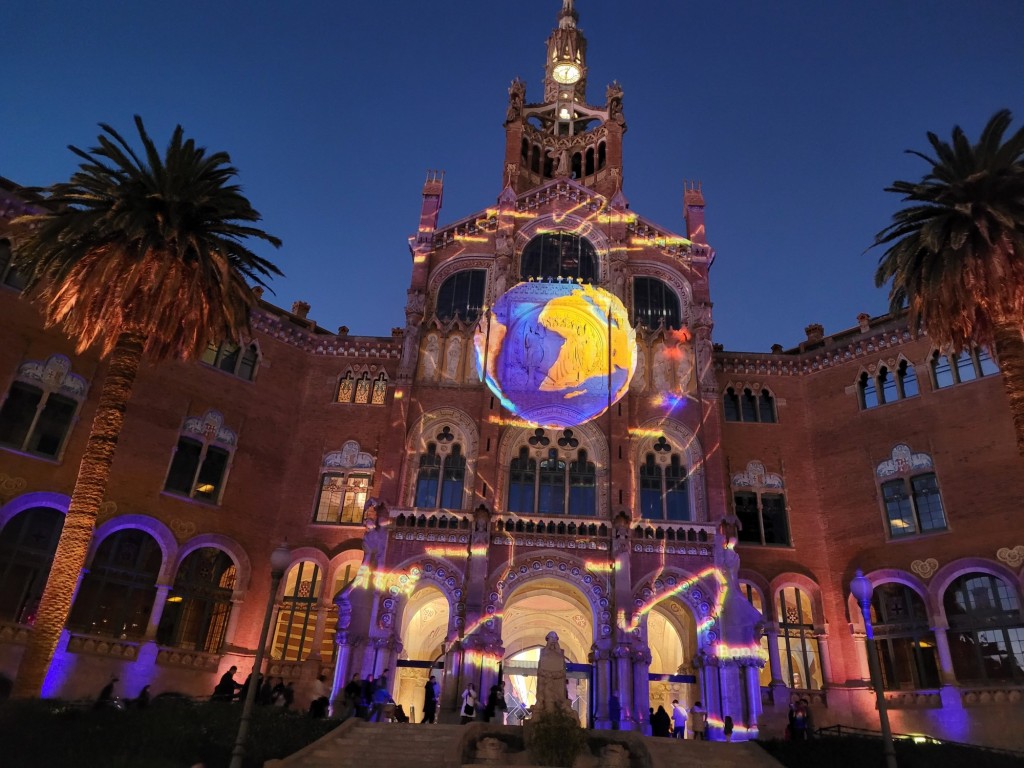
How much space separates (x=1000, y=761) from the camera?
1914cm

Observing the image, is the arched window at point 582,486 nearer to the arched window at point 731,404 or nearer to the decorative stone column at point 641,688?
the decorative stone column at point 641,688

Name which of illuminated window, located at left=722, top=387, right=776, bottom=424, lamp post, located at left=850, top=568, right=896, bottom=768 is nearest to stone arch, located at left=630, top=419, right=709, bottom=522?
illuminated window, located at left=722, top=387, right=776, bottom=424

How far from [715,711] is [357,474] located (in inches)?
669

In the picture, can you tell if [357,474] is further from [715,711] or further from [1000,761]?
[1000,761]

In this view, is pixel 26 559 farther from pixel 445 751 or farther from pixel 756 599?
pixel 756 599

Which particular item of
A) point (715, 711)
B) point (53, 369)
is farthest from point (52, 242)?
point (715, 711)

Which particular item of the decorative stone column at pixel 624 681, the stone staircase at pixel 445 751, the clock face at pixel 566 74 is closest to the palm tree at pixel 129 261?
the stone staircase at pixel 445 751

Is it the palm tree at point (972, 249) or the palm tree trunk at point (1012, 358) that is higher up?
the palm tree at point (972, 249)

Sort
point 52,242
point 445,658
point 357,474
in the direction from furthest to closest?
point 357,474 → point 445,658 → point 52,242

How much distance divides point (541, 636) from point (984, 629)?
1987cm

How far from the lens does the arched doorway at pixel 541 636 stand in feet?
93.6

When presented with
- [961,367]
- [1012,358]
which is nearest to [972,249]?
[1012,358]

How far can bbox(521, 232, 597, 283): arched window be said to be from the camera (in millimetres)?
35906

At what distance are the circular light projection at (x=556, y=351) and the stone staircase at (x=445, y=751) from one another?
47.0ft
